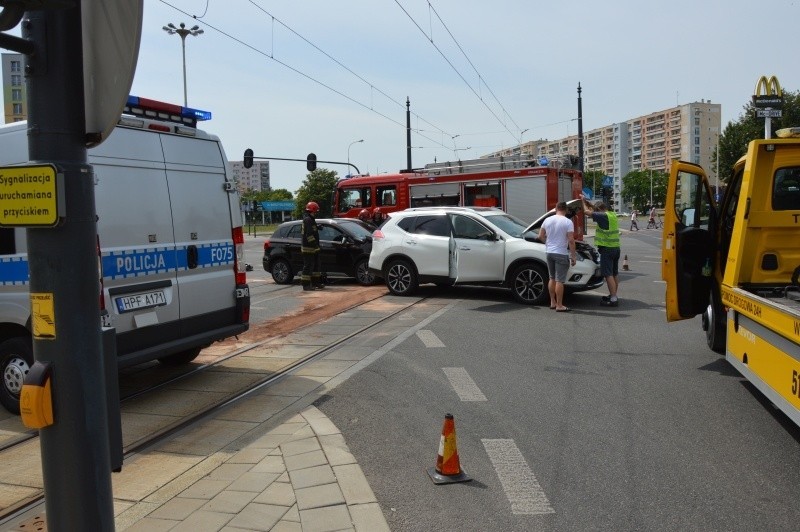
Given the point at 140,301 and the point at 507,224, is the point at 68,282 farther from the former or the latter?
the point at 507,224

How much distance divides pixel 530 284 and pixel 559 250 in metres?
1.12

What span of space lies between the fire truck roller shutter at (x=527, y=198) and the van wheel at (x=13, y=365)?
1434 cm

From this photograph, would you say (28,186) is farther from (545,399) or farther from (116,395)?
(545,399)

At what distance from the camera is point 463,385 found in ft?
22.9

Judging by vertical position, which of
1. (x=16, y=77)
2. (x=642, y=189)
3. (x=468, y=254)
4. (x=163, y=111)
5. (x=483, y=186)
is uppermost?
(x=16, y=77)

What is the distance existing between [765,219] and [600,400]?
2528 millimetres

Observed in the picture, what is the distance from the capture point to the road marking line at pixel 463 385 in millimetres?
6566

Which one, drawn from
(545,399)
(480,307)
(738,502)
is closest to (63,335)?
(738,502)

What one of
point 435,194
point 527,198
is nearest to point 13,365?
point 527,198

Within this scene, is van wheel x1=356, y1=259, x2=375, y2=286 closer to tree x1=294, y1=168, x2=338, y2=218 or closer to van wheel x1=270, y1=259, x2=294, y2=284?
van wheel x1=270, y1=259, x2=294, y2=284

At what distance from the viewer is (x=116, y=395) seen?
111 inches

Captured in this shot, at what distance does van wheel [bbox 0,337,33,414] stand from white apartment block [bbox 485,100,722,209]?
5472 inches

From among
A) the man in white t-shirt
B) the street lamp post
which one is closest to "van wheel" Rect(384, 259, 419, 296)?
the man in white t-shirt

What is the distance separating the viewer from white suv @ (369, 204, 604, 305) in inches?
494
